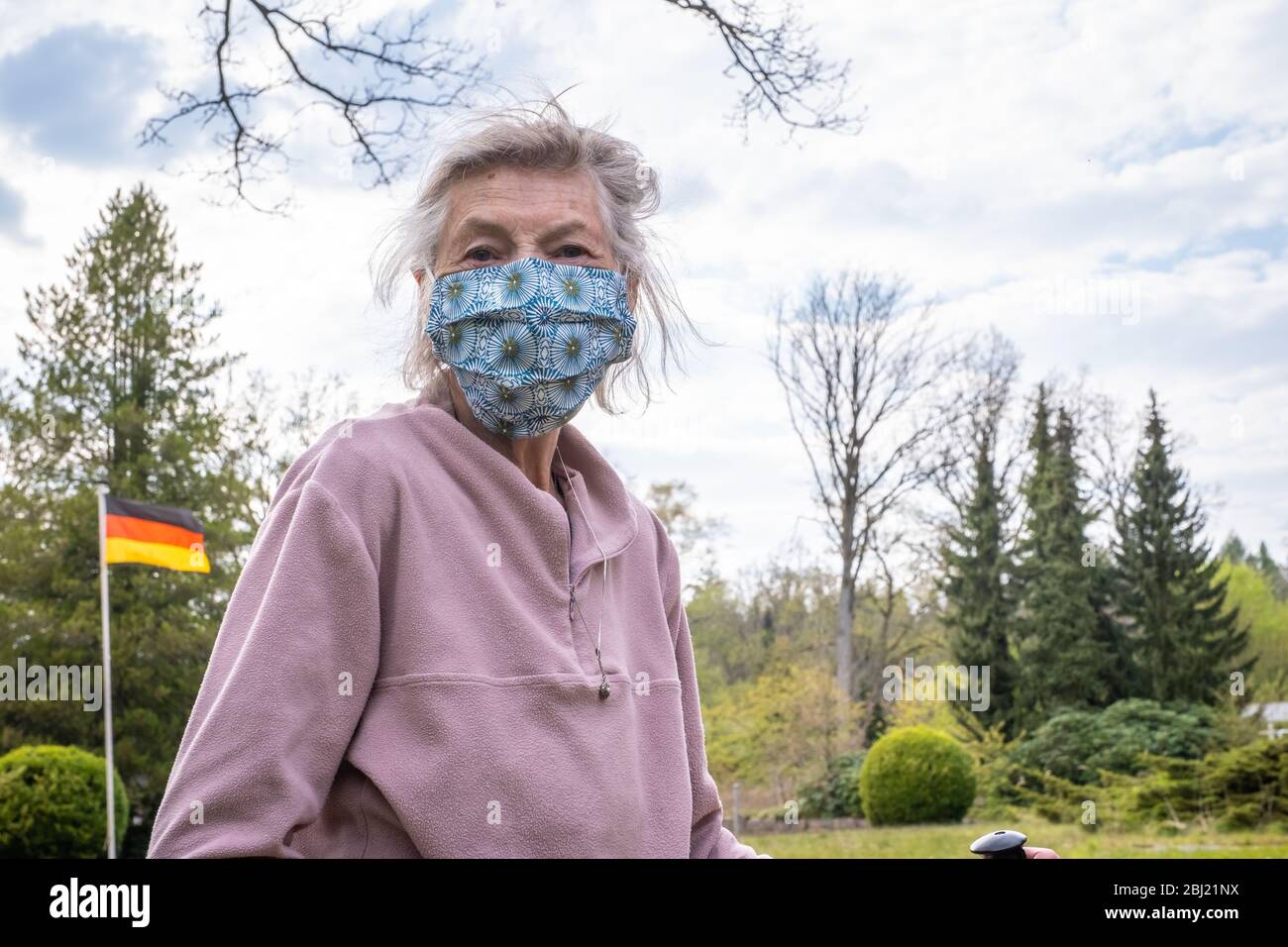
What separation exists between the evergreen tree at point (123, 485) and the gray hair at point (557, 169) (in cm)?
1829

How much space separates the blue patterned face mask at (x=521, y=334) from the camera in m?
1.69

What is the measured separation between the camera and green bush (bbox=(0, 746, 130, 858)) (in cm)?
1288

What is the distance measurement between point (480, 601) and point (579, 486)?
1.28ft

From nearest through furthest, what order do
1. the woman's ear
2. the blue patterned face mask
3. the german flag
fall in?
1. the blue patterned face mask
2. the woman's ear
3. the german flag

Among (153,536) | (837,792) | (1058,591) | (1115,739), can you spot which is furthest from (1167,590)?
(153,536)

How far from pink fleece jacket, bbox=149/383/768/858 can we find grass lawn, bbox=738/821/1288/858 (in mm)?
10178

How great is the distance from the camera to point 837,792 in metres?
18.1

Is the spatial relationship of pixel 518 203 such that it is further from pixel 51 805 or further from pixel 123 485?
pixel 123 485

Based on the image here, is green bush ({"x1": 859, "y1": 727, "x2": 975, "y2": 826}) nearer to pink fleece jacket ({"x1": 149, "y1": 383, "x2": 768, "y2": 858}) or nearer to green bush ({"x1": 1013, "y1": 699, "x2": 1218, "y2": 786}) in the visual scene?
green bush ({"x1": 1013, "y1": 699, "x2": 1218, "y2": 786})

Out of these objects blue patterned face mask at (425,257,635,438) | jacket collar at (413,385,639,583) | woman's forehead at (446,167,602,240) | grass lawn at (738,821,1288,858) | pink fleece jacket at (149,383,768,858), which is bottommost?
grass lawn at (738,821,1288,858)

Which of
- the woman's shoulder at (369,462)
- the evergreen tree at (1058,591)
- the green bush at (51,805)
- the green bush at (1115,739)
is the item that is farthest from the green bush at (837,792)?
the woman's shoulder at (369,462)

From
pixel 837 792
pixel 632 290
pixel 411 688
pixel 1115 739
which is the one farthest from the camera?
pixel 837 792

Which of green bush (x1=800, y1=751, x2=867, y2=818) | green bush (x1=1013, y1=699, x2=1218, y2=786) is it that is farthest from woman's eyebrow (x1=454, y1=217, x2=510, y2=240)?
green bush (x1=800, y1=751, x2=867, y2=818)

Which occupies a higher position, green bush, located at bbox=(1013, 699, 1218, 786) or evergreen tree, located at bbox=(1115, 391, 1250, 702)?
evergreen tree, located at bbox=(1115, 391, 1250, 702)
